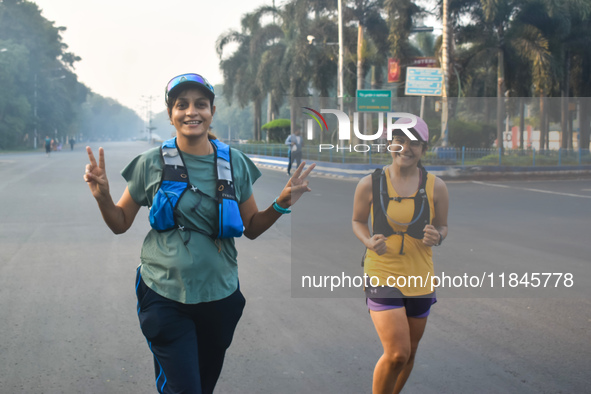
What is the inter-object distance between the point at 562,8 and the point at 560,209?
18.4m

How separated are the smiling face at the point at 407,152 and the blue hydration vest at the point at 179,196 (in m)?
0.91

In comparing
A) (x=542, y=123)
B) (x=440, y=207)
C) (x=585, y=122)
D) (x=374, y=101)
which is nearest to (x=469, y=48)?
(x=542, y=123)

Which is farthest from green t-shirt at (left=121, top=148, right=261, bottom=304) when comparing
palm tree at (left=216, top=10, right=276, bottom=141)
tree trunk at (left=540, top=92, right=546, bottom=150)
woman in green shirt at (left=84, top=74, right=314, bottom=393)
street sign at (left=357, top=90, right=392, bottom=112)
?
palm tree at (left=216, top=10, right=276, bottom=141)

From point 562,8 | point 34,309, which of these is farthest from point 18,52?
point 34,309

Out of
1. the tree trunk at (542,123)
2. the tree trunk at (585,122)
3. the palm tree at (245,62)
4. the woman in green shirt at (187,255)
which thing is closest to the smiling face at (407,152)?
→ the woman in green shirt at (187,255)

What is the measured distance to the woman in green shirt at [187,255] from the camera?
2857 mm

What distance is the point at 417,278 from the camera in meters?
3.37

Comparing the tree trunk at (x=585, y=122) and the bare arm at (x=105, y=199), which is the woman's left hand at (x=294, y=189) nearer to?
the bare arm at (x=105, y=199)

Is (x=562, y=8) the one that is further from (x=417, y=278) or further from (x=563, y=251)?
(x=417, y=278)

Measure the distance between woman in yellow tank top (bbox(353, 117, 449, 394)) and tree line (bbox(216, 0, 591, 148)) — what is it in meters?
23.0

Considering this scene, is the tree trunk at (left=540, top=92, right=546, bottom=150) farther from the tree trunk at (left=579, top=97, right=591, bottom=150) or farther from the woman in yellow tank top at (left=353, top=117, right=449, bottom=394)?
the woman in yellow tank top at (left=353, top=117, right=449, bottom=394)

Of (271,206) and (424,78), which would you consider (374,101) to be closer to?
(271,206)

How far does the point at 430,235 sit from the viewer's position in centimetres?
332

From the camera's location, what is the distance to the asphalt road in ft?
14.1
